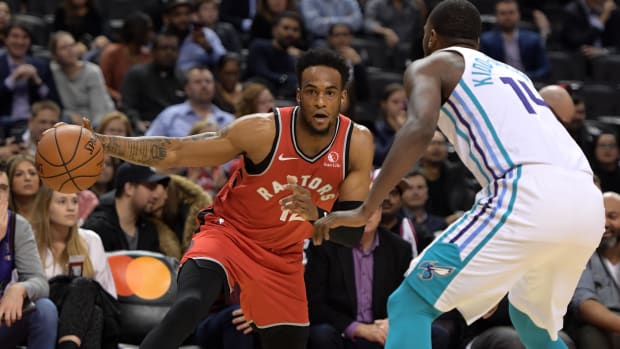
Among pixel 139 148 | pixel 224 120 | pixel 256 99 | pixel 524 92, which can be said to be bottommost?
pixel 224 120

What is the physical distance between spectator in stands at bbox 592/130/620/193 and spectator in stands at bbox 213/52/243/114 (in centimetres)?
370

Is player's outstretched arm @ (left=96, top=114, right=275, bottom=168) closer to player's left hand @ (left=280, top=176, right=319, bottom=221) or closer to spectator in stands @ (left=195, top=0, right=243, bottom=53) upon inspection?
player's left hand @ (left=280, top=176, right=319, bottom=221)

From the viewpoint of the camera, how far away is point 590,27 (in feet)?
42.5

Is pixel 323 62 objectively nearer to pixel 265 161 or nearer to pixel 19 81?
pixel 265 161

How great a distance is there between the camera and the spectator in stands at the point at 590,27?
12.9m

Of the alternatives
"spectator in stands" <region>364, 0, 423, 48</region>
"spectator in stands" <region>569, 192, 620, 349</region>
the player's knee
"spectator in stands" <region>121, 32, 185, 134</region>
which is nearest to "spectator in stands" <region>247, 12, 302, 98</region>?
"spectator in stands" <region>121, 32, 185, 134</region>

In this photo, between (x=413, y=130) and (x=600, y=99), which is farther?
(x=600, y=99)

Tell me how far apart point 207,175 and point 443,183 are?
2.21 meters

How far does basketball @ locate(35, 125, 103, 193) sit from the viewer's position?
210 inches

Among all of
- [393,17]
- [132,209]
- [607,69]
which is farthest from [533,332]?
[393,17]

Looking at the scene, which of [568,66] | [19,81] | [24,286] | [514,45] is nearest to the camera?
[24,286]

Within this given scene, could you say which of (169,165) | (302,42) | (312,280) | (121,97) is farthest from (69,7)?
(169,165)

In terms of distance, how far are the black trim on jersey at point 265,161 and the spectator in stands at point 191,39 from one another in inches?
232

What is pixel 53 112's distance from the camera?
9523 mm
